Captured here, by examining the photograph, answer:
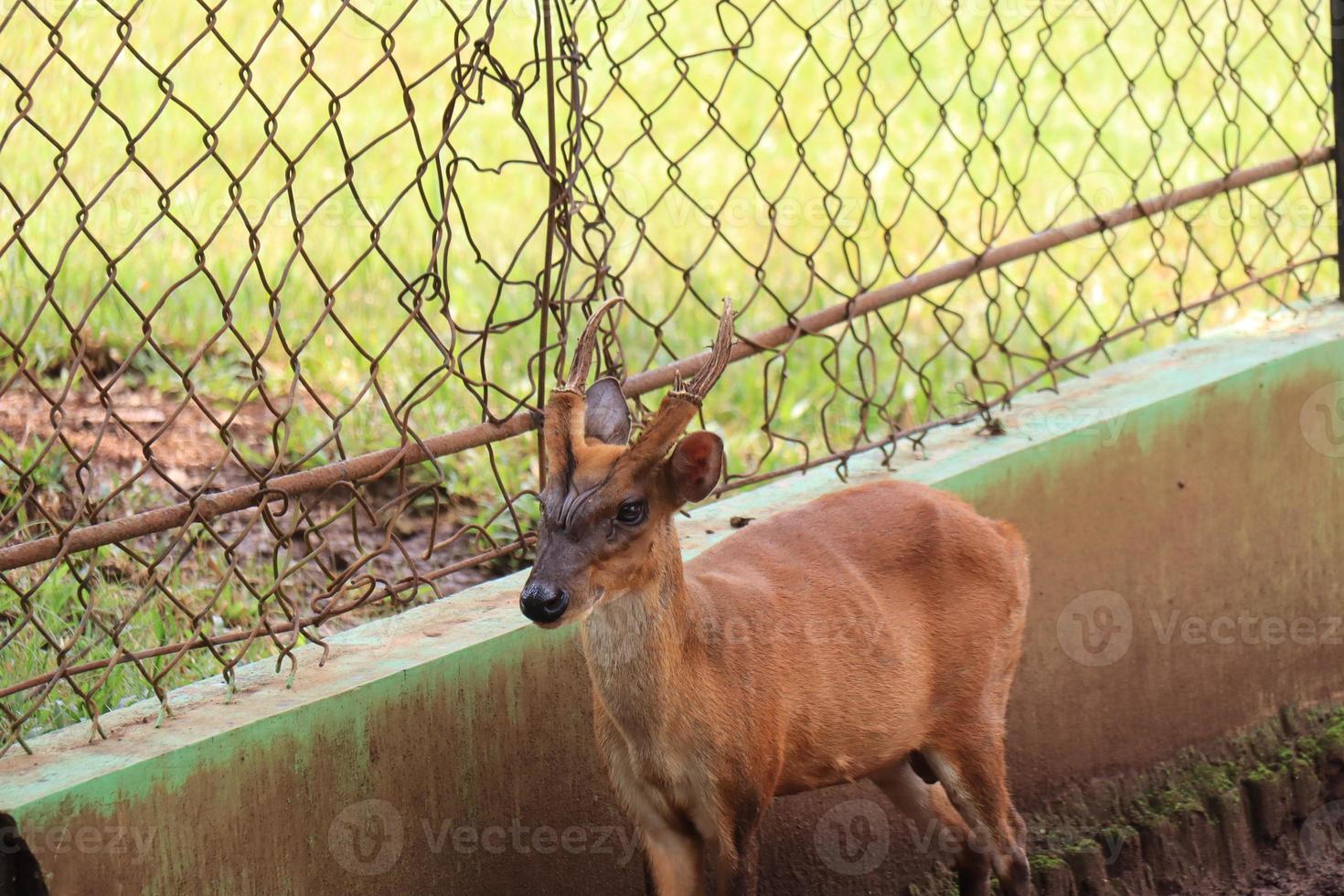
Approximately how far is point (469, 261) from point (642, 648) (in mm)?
3547

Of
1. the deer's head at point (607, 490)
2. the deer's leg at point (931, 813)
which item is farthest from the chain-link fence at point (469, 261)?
the deer's leg at point (931, 813)

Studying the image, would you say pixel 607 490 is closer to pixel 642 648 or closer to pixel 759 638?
pixel 642 648

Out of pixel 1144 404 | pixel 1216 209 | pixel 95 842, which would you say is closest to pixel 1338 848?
pixel 1144 404

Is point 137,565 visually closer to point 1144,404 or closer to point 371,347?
point 371,347

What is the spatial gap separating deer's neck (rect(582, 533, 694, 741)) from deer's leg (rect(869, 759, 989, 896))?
0.87 metres

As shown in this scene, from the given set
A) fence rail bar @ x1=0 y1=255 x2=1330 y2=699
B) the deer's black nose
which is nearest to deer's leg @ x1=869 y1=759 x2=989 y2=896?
fence rail bar @ x1=0 y1=255 x2=1330 y2=699

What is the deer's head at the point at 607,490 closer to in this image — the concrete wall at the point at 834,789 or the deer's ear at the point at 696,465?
the deer's ear at the point at 696,465

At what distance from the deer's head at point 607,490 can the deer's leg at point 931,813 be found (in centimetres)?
110

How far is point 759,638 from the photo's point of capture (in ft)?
10.7

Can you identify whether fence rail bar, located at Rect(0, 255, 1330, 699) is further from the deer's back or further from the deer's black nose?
the deer's black nose

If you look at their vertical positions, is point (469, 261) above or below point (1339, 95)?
above

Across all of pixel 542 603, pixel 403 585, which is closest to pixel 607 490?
pixel 542 603

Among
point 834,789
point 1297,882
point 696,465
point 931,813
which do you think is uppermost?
point 696,465

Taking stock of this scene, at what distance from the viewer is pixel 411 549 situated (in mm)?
4559
